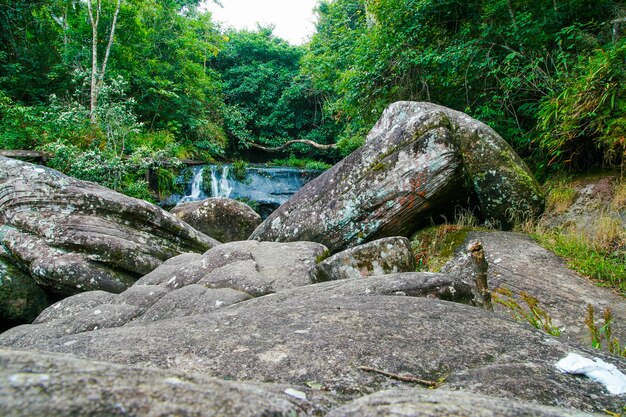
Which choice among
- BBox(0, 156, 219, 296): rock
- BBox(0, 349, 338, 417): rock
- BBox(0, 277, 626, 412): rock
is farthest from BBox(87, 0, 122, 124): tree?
BBox(0, 349, 338, 417): rock

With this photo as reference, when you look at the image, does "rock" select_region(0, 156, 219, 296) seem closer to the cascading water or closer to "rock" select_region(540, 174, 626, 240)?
"rock" select_region(540, 174, 626, 240)

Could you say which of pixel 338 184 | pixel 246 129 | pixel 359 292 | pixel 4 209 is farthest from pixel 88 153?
pixel 246 129

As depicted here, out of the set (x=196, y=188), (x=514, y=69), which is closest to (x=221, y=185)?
(x=196, y=188)

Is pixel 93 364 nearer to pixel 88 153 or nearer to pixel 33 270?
pixel 33 270

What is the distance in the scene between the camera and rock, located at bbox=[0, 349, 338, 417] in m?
0.81

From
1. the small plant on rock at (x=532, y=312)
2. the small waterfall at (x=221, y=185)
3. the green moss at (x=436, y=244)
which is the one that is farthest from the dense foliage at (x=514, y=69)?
the small waterfall at (x=221, y=185)

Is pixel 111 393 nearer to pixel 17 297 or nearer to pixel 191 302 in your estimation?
pixel 191 302

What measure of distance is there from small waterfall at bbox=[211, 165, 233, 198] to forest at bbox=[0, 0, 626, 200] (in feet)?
5.43

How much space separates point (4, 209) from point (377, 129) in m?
7.24

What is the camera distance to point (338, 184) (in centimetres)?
671

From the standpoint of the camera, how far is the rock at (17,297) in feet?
21.2

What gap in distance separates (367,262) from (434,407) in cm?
397

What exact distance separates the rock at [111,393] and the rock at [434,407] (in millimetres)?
202

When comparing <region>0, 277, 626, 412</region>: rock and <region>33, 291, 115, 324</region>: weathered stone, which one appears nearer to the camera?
<region>0, 277, 626, 412</region>: rock
